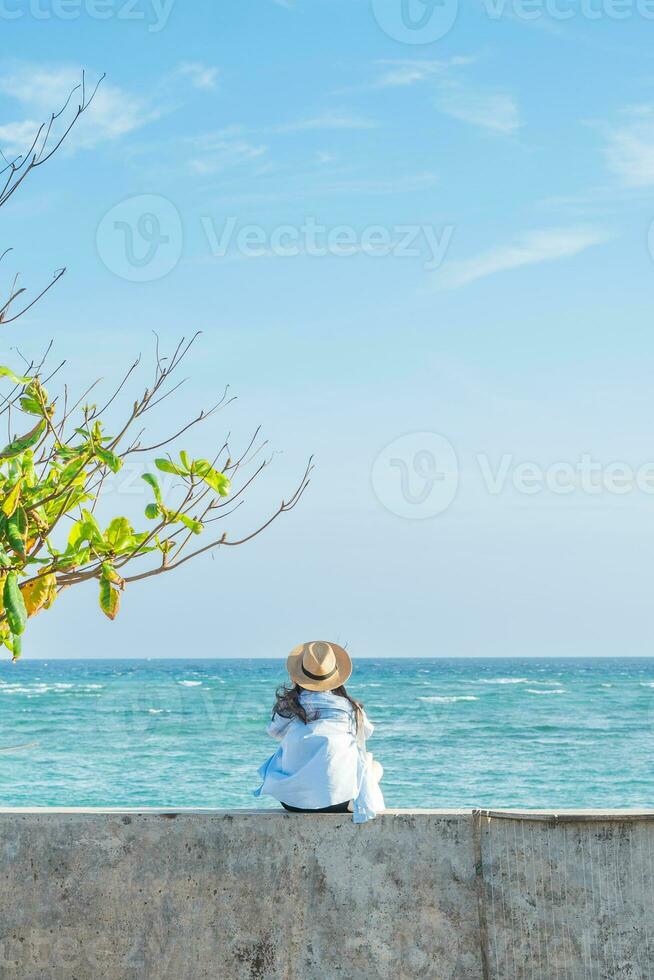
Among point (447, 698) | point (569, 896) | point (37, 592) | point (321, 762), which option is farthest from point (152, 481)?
point (447, 698)

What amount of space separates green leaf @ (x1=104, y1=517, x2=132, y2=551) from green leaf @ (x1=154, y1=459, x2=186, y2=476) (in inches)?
8.3

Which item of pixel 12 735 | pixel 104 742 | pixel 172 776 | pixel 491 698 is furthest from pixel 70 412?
pixel 491 698

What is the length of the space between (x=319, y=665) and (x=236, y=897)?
0.98m

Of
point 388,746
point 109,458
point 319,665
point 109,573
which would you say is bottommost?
point 388,746

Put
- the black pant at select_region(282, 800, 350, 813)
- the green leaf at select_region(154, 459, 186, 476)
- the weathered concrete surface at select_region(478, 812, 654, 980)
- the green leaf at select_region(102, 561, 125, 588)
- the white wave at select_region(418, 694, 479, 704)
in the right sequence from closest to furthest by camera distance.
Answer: the green leaf at select_region(102, 561, 125, 588) → the green leaf at select_region(154, 459, 186, 476) → the weathered concrete surface at select_region(478, 812, 654, 980) → the black pant at select_region(282, 800, 350, 813) → the white wave at select_region(418, 694, 479, 704)

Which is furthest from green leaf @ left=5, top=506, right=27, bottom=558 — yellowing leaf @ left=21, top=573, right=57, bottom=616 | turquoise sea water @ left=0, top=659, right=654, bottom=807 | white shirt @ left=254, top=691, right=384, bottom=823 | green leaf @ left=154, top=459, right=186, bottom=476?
turquoise sea water @ left=0, top=659, right=654, bottom=807

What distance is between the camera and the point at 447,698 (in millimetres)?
39906

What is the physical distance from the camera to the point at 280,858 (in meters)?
3.83

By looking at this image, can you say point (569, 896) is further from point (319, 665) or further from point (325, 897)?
point (319, 665)

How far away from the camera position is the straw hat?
4.41m

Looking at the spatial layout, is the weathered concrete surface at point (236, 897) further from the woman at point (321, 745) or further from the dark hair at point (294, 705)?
the dark hair at point (294, 705)

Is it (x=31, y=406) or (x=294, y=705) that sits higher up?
(x=31, y=406)

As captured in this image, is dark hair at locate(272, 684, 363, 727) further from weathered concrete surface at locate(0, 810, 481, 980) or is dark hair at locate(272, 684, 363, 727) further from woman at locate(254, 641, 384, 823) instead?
weathered concrete surface at locate(0, 810, 481, 980)

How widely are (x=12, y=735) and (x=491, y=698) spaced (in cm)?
1783
